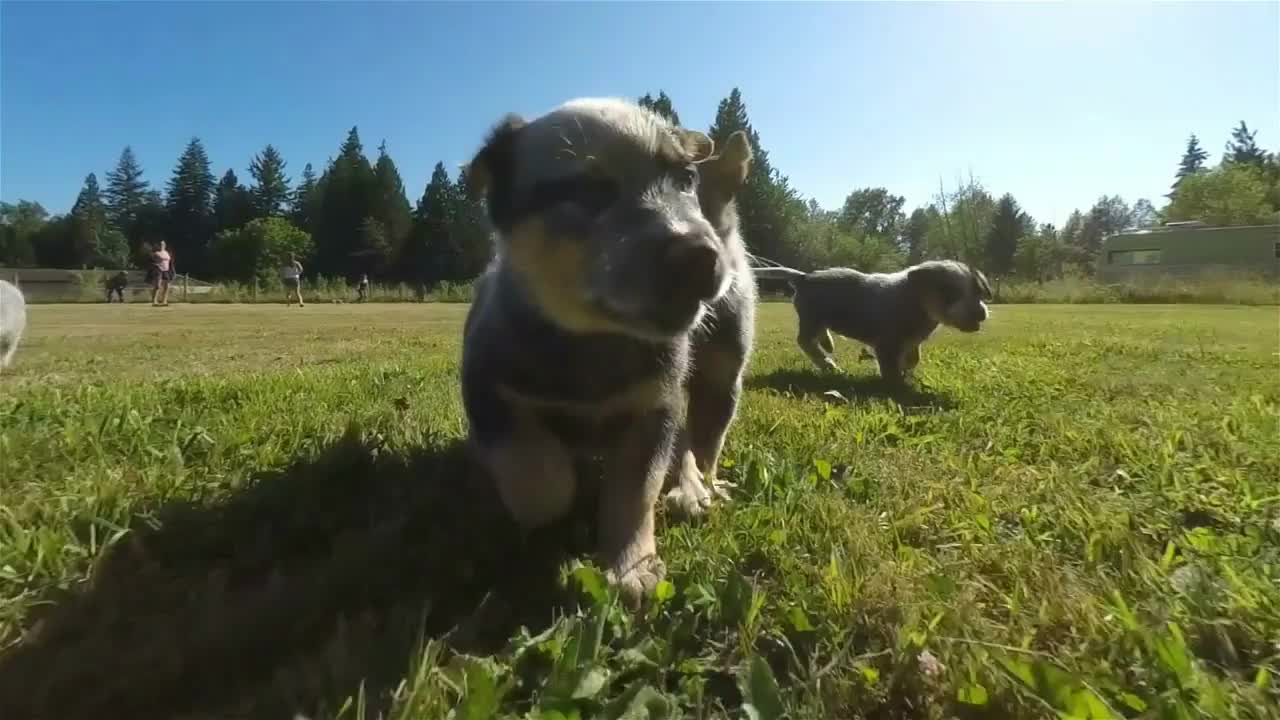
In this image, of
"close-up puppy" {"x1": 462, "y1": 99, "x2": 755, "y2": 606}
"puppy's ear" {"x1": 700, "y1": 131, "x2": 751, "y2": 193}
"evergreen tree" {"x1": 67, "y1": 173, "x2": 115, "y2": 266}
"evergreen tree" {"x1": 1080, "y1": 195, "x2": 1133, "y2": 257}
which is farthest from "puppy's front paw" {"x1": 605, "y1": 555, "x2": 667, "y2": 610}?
"evergreen tree" {"x1": 1080, "y1": 195, "x2": 1133, "y2": 257}

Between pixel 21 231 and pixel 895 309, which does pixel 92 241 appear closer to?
pixel 21 231

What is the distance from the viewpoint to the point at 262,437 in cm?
339

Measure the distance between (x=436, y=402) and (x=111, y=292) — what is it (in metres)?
30.4

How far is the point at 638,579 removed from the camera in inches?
84.3

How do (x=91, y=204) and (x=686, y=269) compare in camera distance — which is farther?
(x=91, y=204)

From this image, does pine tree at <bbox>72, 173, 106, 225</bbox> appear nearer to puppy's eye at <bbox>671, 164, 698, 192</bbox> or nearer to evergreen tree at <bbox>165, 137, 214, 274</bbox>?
evergreen tree at <bbox>165, 137, 214, 274</bbox>

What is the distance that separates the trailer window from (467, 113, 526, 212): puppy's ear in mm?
52176

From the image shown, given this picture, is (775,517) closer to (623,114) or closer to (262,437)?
(623,114)

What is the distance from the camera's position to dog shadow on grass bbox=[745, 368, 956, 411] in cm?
568

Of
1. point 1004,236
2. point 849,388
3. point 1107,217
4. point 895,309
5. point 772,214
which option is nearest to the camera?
point 849,388

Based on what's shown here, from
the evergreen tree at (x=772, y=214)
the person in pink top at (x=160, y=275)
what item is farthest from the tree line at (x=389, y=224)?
the person in pink top at (x=160, y=275)

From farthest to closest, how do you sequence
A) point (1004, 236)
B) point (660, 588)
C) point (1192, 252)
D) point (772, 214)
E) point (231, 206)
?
point (231, 206) → point (1192, 252) → point (1004, 236) → point (772, 214) → point (660, 588)

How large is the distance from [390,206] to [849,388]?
54.0 m

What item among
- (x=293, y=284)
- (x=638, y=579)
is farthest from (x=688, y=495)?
(x=293, y=284)
